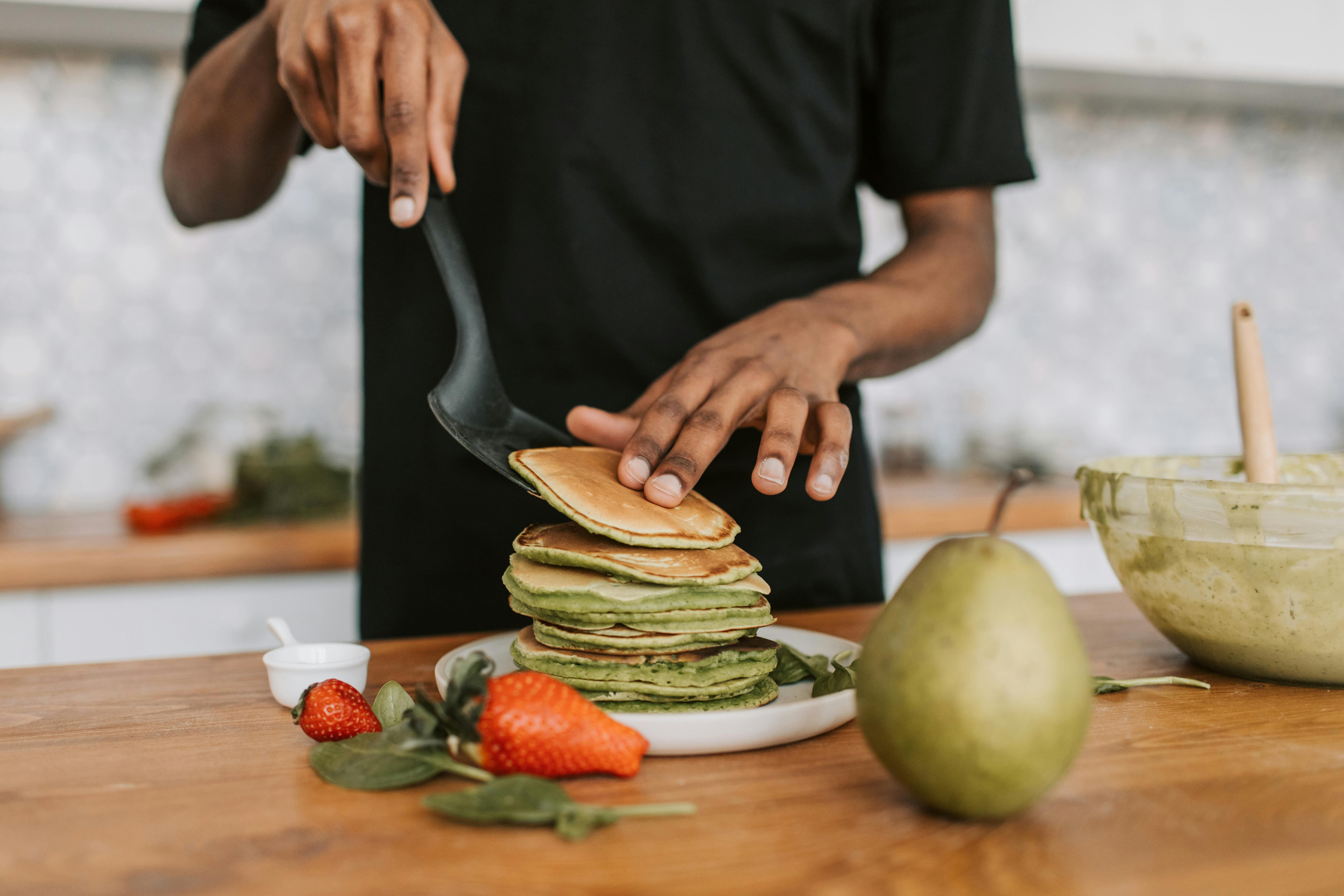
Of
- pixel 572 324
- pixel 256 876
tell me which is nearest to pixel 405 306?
pixel 572 324

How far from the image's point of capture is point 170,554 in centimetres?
175

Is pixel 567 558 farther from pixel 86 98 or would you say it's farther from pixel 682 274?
pixel 86 98

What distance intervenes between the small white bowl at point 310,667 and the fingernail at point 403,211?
34cm

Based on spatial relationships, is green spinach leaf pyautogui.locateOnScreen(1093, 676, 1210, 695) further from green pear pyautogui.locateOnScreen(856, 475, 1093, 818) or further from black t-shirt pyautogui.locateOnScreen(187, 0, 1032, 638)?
black t-shirt pyautogui.locateOnScreen(187, 0, 1032, 638)

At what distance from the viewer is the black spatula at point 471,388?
77cm

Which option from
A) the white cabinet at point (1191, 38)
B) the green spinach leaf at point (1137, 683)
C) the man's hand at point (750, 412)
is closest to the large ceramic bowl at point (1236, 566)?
the green spinach leaf at point (1137, 683)

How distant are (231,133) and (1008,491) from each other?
1.08m

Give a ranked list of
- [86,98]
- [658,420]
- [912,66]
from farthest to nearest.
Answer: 1. [86,98]
2. [912,66]
3. [658,420]

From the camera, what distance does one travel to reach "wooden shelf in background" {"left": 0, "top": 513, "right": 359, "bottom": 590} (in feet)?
5.57

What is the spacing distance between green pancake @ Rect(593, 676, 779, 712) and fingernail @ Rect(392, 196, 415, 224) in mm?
417

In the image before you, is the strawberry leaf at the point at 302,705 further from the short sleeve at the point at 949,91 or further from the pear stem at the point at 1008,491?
the short sleeve at the point at 949,91

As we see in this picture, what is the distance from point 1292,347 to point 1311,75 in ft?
2.86

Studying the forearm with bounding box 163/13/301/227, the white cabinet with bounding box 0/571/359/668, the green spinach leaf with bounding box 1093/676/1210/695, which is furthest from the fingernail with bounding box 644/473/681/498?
the white cabinet with bounding box 0/571/359/668

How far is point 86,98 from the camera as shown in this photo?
2.27 meters
